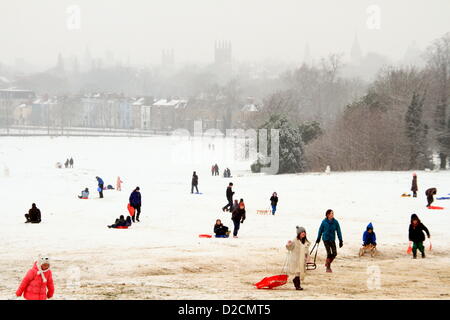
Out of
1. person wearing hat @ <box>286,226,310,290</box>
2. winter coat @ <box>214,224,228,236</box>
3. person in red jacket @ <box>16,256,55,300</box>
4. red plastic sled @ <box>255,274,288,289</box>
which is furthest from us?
winter coat @ <box>214,224,228,236</box>

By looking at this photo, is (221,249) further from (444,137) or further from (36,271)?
(444,137)

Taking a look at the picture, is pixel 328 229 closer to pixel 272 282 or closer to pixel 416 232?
pixel 272 282

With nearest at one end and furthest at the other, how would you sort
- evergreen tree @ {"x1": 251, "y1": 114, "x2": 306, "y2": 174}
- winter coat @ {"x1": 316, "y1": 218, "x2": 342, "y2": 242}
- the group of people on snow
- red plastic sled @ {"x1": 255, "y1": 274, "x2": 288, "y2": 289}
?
red plastic sled @ {"x1": 255, "y1": 274, "x2": 288, "y2": 289} → winter coat @ {"x1": 316, "y1": 218, "x2": 342, "y2": 242} → evergreen tree @ {"x1": 251, "y1": 114, "x2": 306, "y2": 174} → the group of people on snow

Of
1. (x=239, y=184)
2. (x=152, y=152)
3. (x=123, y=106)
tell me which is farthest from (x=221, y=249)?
(x=123, y=106)

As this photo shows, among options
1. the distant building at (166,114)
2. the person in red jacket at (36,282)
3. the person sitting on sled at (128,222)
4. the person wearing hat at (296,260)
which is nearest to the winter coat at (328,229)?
the person wearing hat at (296,260)

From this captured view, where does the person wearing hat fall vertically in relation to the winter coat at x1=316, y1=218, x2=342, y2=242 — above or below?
below

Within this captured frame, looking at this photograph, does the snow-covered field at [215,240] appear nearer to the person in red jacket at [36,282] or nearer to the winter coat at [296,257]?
the winter coat at [296,257]

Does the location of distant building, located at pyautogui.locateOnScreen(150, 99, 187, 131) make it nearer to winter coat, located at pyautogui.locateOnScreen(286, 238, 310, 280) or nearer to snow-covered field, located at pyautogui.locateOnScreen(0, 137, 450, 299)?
snow-covered field, located at pyautogui.locateOnScreen(0, 137, 450, 299)

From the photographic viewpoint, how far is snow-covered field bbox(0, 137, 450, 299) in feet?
50.7

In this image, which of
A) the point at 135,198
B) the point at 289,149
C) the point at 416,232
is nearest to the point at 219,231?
the point at 135,198

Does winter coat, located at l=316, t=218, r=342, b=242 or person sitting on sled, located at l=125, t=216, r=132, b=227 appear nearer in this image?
winter coat, located at l=316, t=218, r=342, b=242

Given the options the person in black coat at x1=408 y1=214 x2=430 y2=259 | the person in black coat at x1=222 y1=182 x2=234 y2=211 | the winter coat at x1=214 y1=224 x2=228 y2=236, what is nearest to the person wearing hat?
the person in black coat at x1=408 y1=214 x2=430 y2=259

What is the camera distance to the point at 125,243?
71.9ft

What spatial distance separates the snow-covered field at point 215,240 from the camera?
15445 mm
